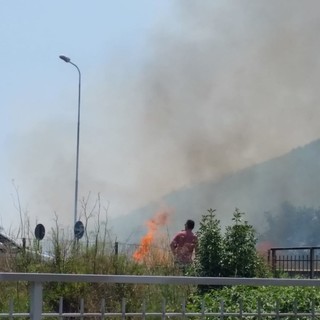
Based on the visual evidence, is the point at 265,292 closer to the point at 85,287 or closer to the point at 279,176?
the point at 85,287

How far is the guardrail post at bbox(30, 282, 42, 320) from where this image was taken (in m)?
4.40

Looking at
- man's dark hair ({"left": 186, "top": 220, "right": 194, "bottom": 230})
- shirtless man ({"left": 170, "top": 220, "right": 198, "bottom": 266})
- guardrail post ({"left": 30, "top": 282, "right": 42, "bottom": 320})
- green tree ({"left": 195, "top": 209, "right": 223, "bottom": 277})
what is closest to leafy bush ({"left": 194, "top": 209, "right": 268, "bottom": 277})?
green tree ({"left": 195, "top": 209, "right": 223, "bottom": 277})

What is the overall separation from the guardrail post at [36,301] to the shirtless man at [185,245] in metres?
6.07

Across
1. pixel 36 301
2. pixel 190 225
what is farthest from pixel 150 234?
pixel 36 301

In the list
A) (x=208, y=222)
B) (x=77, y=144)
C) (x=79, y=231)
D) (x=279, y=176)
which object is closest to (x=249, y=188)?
(x=279, y=176)

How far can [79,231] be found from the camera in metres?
9.54

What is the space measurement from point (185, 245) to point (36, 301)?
7121 mm

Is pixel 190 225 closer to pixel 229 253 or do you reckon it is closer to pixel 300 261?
pixel 229 253

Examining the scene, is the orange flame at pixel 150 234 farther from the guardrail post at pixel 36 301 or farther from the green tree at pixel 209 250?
the guardrail post at pixel 36 301

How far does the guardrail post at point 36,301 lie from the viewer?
440 centimetres

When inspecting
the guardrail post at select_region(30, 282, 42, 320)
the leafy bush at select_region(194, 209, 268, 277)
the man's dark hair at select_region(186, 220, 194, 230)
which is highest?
the man's dark hair at select_region(186, 220, 194, 230)

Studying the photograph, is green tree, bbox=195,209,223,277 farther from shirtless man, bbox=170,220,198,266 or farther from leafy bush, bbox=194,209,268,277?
shirtless man, bbox=170,220,198,266

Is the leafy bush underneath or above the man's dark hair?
underneath

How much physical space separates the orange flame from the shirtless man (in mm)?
321
